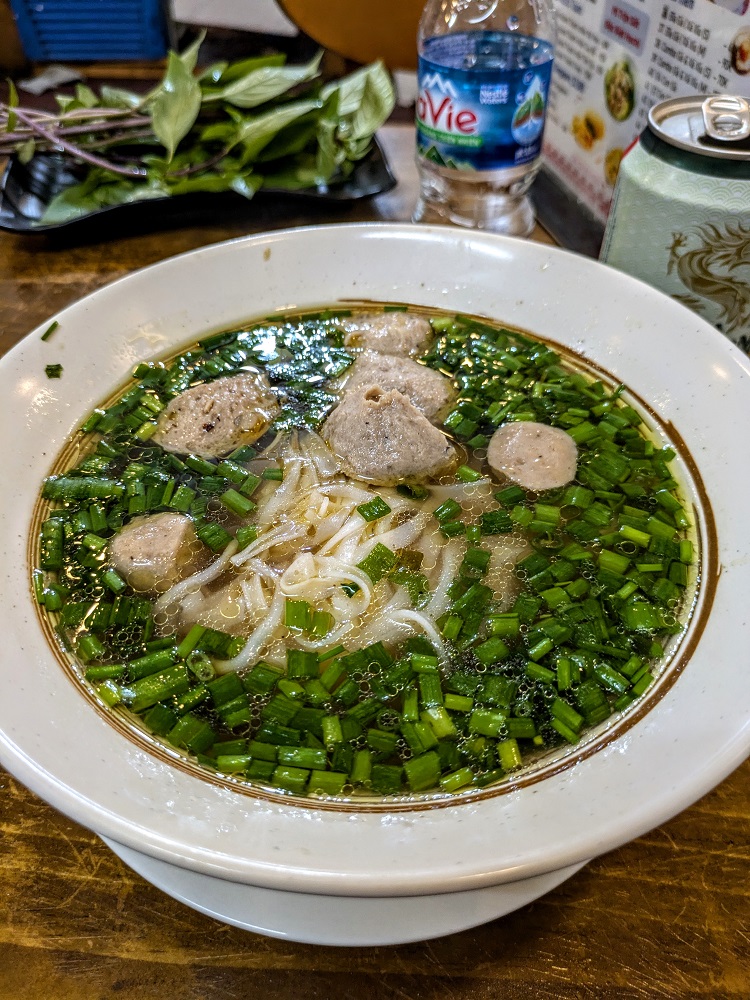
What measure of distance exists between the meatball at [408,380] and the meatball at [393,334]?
6cm

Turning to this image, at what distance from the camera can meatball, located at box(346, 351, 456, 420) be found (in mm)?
2004

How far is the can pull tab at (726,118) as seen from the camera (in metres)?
1.75

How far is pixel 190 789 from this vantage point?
1186 mm

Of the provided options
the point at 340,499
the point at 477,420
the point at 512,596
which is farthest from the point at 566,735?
the point at 477,420

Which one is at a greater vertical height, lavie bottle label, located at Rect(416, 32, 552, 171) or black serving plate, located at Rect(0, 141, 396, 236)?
lavie bottle label, located at Rect(416, 32, 552, 171)

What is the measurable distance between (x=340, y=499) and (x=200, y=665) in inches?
22.4

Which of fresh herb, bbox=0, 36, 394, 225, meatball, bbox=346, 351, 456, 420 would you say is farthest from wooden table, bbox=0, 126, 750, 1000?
fresh herb, bbox=0, 36, 394, 225

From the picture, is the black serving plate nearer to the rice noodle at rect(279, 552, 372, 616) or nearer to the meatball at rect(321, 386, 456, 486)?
the meatball at rect(321, 386, 456, 486)

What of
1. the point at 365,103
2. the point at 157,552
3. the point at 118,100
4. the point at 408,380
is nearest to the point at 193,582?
the point at 157,552

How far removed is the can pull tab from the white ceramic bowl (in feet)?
1.30

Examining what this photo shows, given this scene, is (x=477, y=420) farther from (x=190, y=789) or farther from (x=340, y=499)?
(x=190, y=789)

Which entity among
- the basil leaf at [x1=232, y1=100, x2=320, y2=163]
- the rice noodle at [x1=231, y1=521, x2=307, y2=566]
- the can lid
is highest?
the can lid

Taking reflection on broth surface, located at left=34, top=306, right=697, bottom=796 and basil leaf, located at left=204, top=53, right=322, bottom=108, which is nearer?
reflection on broth surface, located at left=34, top=306, right=697, bottom=796

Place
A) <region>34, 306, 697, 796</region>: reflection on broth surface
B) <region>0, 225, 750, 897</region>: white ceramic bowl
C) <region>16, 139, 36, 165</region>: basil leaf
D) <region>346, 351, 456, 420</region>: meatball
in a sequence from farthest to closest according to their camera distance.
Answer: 1. <region>16, 139, 36, 165</region>: basil leaf
2. <region>346, 351, 456, 420</region>: meatball
3. <region>34, 306, 697, 796</region>: reflection on broth surface
4. <region>0, 225, 750, 897</region>: white ceramic bowl
